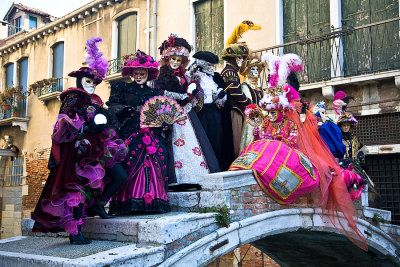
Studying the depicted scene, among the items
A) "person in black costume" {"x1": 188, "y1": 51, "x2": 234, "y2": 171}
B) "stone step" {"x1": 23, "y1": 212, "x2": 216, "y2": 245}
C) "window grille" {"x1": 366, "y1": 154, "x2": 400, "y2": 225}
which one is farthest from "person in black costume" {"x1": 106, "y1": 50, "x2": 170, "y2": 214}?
"window grille" {"x1": 366, "y1": 154, "x2": 400, "y2": 225}

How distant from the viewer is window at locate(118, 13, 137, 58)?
13896 mm

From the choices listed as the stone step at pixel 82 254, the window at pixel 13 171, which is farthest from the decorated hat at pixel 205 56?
the window at pixel 13 171

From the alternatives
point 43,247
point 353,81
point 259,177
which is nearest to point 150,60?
point 259,177

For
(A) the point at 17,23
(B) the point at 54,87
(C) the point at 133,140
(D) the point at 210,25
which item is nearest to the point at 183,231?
(C) the point at 133,140

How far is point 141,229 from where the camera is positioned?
404 cm

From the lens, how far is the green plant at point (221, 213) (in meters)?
4.62

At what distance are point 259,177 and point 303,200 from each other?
1018 millimetres

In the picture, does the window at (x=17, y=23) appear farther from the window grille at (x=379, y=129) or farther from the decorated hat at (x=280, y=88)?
the decorated hat at (x=280, y=88)

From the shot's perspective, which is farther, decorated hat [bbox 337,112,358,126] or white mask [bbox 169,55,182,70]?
decorated hat [bbox 337,112,358,126]

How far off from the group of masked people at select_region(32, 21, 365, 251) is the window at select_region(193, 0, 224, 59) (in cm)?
528

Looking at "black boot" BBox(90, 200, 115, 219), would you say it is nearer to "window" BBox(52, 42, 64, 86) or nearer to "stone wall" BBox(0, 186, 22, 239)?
"window" BBox(52, 42, 64, 86)

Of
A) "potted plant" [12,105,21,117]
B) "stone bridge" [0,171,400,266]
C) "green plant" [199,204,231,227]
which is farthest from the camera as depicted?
"potted plant" [12,105,21,117]

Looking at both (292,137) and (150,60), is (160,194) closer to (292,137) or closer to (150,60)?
(150,60)

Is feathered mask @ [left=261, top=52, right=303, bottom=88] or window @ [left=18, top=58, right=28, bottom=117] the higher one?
window @ [left=18, top=58, right=28, bottom=117]
